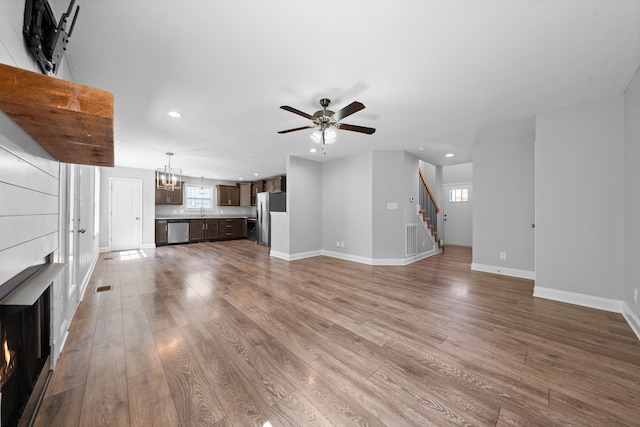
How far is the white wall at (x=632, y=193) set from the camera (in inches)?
86.5

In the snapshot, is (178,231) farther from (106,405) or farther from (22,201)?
(22,201)

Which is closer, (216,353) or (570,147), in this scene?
(216,353)

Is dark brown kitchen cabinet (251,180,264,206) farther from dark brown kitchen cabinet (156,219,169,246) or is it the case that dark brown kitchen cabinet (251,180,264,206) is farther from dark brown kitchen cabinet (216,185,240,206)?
dark brown kitchen cabinet (156,219,169,246)

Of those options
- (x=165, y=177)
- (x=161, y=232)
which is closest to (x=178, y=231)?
(x=161, y=232)

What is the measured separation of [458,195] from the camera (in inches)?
315

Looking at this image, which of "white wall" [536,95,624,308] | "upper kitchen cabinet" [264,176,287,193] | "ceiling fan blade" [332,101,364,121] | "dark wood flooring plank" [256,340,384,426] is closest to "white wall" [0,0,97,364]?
"dark wood flooring plank" [256,340,384,426]

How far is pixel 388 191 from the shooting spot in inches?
193

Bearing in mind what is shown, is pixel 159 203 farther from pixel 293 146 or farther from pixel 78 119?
pixel 78 119

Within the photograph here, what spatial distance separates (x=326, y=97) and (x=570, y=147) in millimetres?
3095

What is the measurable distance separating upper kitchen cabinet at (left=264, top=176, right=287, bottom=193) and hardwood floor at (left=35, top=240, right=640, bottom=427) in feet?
16.1

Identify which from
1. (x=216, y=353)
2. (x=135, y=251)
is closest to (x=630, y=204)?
(x=216, y=353)

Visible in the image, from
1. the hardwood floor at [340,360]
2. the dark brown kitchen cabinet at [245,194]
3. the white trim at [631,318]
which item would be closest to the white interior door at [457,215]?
the hardwood floor at [340,360]

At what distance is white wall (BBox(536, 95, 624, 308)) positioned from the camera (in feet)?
8.46

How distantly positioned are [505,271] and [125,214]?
9268mm
